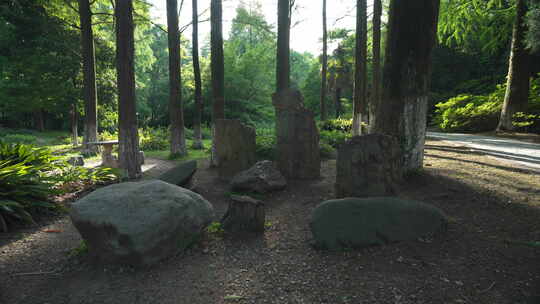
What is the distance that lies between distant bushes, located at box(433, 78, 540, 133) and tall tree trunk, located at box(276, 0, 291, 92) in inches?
399

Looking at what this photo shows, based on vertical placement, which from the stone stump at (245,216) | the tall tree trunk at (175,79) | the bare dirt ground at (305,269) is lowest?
the bare dirt ground at (305,269)

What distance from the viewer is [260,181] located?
18.9 feet

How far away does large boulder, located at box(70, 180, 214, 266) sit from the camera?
321 cm

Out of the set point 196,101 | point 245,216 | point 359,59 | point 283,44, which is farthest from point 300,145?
point 196,101

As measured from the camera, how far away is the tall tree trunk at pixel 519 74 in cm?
1262

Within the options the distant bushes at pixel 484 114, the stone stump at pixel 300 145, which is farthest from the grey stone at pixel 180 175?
the distant bushes at pixel 484 114

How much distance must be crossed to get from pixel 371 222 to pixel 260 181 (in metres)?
2.65

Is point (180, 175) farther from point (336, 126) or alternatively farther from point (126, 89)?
point (336, 126)

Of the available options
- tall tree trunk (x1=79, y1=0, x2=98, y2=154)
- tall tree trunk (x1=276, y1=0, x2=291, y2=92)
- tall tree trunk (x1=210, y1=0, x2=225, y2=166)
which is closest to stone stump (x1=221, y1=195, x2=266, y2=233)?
tall tree trunk (x1=210, y1=0, x2=225, y2=166)

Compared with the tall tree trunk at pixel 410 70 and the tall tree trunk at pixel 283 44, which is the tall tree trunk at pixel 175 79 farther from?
the tall tree trunk at pixel 410 70

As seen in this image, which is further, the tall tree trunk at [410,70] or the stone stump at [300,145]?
the stone stump at [300,145]

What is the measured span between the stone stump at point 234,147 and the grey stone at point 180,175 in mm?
1007

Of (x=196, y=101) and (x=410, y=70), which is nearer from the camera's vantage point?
(x=410, y=70)

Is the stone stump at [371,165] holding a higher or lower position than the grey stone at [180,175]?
higher
